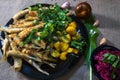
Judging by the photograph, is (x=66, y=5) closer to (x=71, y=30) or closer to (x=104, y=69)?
(x=71, y=30)

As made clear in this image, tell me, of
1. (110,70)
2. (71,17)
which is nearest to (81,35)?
(71,17)

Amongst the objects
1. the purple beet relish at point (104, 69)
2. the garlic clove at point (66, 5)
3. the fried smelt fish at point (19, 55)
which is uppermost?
the garlic clove at point (66, 5)

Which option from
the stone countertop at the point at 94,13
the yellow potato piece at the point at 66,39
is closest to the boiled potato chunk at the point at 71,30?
the yellow potato piece at the point at 66,39

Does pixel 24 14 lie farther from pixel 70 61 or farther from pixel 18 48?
pixel 70 61

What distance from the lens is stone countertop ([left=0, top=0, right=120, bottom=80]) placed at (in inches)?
46.3

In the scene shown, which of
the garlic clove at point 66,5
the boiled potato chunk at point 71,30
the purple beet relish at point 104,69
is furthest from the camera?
the garlic clove at point 66,5

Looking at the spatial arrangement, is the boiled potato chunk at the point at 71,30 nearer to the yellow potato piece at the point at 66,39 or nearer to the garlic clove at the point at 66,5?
the yellow potato piece at the point at 66,39

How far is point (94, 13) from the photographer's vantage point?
53.6 inches

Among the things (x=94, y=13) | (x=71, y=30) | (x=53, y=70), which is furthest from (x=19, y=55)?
(x=94, y=13)

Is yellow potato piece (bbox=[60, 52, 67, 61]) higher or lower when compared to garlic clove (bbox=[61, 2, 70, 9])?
lower

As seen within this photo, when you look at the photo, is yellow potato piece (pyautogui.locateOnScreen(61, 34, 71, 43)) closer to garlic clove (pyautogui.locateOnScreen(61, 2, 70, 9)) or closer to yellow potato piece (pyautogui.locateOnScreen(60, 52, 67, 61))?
yellow potato piece (pyautogui.locateOnScreen(60, 52, 67, 61))

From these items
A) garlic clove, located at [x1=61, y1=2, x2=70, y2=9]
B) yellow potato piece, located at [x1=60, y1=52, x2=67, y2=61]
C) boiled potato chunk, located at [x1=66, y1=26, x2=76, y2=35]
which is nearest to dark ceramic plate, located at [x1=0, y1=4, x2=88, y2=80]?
yellow potato piece, located at [x1=60, y1=52, x2=67, y2=61]

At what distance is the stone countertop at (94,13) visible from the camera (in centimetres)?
118

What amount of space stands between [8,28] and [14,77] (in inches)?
9.7
